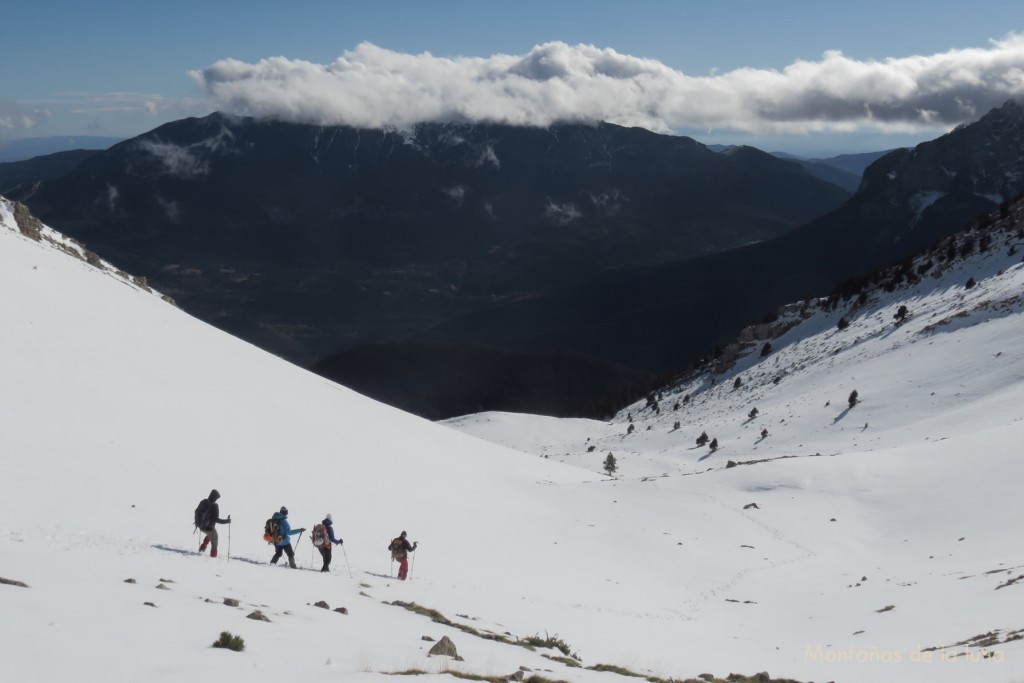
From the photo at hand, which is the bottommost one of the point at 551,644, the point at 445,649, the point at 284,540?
the point at 445,649

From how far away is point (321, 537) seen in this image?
20203mm

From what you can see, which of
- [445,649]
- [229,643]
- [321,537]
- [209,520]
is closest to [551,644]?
[445,649]

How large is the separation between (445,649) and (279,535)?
7032mm

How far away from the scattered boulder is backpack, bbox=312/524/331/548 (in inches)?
275

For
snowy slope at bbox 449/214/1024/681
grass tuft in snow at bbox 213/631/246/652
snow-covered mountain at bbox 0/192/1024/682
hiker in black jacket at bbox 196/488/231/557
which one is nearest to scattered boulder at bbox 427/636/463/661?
snow-covered mountain at bbox 0/192/1024/682

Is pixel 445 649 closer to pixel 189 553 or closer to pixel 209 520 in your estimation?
pixel 189 553

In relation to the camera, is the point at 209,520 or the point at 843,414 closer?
the point at 209,520

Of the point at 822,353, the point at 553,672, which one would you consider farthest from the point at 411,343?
the point at 553,672

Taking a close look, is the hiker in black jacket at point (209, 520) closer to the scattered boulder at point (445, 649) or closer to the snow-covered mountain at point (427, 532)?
the snow-covered mountain at point (427, 532)

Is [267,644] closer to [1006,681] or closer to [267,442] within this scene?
[1006,681]

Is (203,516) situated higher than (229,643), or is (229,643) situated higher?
(203,516)

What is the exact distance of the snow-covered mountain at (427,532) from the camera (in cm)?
1327

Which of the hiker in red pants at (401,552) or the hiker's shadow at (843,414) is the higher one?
the hiker's shadow at (843,414)

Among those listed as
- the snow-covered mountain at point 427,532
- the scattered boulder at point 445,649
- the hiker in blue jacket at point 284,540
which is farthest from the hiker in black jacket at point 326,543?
the scattered boulder at point 445,649
